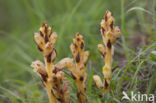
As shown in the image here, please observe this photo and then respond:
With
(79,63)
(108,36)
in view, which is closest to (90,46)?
(79,63)

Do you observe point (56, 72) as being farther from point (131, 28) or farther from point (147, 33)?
point (131, 28)

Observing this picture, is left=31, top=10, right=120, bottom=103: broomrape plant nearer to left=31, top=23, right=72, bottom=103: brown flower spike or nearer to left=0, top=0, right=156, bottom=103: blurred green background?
left=31, top=23, right=72, bottom=103: brown flower spike

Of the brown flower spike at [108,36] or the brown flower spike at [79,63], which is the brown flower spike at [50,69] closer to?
the brown flower spike at [79,63]

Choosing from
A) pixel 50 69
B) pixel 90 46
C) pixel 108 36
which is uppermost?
pixel 90 46

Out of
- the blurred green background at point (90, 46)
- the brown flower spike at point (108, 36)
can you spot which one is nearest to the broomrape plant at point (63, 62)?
the brown flower spike at point (108, 36)

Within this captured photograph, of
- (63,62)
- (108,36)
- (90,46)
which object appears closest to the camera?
(108,36)

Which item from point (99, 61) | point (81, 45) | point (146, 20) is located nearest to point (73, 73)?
point (81, 45)

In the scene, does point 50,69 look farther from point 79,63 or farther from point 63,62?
point 79,63
